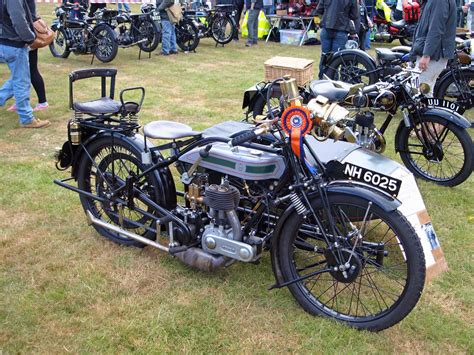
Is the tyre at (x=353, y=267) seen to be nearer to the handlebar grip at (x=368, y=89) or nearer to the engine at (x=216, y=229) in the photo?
the engine at (x=216, y=229)

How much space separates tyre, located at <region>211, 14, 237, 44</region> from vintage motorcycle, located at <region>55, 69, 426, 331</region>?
9901 mm

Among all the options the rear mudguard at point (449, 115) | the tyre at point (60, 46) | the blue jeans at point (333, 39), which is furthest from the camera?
the tyre at point (60, 46)

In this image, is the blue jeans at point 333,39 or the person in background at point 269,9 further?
the person in background at point 269,9

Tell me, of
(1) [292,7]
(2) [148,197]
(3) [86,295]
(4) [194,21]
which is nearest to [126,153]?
(2) [148,197]

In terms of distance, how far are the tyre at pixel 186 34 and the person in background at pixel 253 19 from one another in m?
1.75

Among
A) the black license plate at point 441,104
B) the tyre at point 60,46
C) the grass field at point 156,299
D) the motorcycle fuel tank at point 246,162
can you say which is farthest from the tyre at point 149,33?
the motorcycle fuel tank at point 246,162

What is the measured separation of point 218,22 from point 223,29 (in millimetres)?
217

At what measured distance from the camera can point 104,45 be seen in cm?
995

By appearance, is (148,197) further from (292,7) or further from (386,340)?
(292,7)

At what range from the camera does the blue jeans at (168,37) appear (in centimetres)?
1095

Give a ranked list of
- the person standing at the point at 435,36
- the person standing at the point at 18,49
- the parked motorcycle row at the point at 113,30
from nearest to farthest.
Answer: the person standing at the point at 435,36 < the person standing at the point at 18,49 < the parked motorcycle row at the point at 113,30

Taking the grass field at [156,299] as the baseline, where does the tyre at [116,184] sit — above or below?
above

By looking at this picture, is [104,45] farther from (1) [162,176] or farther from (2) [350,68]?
(1) [162,176]

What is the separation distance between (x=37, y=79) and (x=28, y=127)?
813mm
